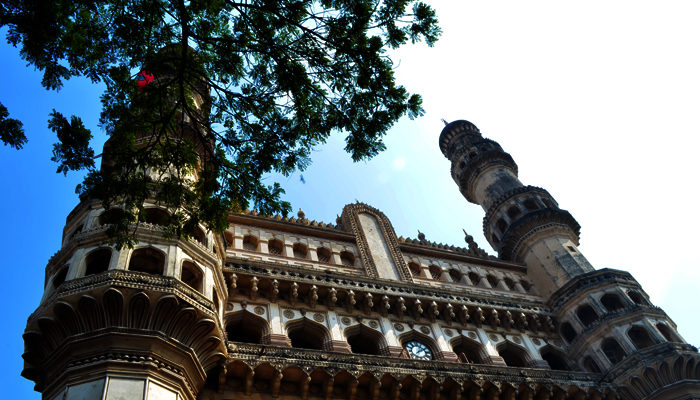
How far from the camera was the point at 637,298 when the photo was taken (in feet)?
68.2

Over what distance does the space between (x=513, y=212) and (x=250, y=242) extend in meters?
13.2

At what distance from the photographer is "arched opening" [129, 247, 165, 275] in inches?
548

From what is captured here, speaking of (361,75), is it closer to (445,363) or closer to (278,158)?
(278,158)

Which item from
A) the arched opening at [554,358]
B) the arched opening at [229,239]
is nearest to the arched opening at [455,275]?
the arched opening at [554,358]

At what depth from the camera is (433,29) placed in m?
9.94

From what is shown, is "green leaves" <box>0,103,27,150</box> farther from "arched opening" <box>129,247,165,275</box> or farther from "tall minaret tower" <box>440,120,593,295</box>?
"tall minaret tower" <box>440,120,593,295</box>

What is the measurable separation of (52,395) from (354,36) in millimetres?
8820

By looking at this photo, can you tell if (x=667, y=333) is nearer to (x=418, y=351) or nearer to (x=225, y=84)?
(x=418, y=351)

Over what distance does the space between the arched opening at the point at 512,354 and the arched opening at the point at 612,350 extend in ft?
8.72

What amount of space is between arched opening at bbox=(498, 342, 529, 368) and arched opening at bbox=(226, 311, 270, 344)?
7.99 meters

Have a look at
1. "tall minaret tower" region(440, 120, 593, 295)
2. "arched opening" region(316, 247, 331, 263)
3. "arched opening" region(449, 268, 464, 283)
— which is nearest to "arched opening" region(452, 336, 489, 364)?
"arched opening" region(449, 268, 464, 283)

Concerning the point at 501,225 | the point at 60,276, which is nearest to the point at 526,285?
the point at 501,225

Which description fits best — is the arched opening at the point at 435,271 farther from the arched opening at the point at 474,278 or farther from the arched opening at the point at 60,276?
the arched opening at the point at 60,276

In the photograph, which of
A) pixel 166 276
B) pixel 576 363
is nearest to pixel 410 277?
pixel 576 363
